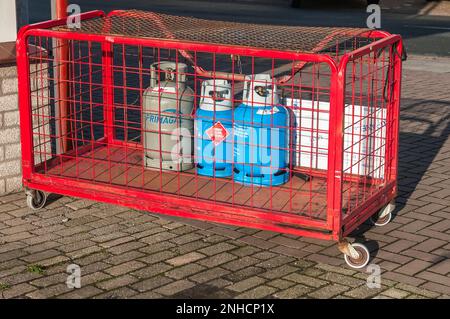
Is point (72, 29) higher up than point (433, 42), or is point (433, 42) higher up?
point (72, 29)

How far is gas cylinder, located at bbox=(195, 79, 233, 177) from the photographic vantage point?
6500 millimetres

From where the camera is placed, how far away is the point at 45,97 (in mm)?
7180

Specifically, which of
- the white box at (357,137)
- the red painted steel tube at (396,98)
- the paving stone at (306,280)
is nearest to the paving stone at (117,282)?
the paving stone at (306,280)

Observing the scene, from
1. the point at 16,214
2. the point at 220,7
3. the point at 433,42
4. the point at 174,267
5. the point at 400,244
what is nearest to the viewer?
the point at 174,267

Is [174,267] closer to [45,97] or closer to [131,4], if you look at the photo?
[45,97]

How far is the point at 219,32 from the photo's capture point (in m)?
6.52

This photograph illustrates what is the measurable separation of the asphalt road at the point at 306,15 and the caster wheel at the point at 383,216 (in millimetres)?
9358

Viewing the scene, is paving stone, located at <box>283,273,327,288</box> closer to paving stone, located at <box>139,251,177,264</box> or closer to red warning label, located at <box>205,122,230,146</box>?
paving stone, located at <box>139,251,177,264</box>

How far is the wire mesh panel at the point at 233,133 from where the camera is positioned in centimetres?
598

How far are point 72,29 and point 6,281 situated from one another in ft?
6.61

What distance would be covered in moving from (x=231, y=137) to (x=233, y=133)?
66 mm

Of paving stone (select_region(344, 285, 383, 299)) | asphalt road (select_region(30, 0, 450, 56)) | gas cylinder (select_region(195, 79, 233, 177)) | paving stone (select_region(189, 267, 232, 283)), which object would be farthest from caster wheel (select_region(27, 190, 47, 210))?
asphalt road (select_region(30, 0, 450, 56))
